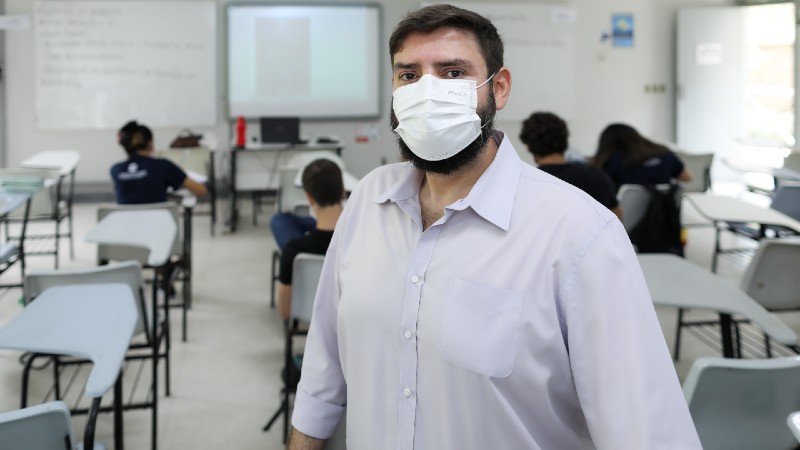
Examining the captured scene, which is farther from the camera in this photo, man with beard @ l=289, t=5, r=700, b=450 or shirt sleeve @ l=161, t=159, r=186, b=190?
shirt sleeve @ l=161, t=159, r=186, b=190

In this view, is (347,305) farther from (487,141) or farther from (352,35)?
(352,35)

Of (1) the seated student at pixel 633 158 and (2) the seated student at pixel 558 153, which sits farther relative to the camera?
(1) the seated student at pixel 633 158

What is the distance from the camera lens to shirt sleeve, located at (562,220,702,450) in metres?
1.04

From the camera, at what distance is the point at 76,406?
319 cm

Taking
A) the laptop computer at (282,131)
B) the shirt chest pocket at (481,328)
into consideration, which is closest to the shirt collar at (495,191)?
the shirt chest pocket at (481,328)

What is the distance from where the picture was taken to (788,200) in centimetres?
436

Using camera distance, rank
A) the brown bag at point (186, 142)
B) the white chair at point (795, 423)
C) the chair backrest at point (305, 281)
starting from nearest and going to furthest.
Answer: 1. the white chair at point (795, 423)
2. the chair backrest at point (305, 281)
3. the brown bag at point (186, 142)

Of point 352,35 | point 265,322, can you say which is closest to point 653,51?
point 352,35

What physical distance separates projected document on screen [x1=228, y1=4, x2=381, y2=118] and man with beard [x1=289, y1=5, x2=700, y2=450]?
7264 millimetres

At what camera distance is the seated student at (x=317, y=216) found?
10.5 ft

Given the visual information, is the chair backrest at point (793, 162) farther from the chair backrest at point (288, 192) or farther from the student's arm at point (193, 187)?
the student's arm at point (193, 187)

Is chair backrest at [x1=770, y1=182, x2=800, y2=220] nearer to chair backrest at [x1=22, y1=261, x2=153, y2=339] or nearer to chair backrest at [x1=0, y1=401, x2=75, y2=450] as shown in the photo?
chair backrest at [x1=22, y1=261, x2=153, y2=339]

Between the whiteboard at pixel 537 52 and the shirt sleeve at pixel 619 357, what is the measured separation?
7842mm

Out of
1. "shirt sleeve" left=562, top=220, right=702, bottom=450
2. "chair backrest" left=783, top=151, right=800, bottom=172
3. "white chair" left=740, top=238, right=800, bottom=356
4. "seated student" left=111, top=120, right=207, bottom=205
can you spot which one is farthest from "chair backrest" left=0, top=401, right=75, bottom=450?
"chair backrest" left=783, top=151, right=800, bottom=172
